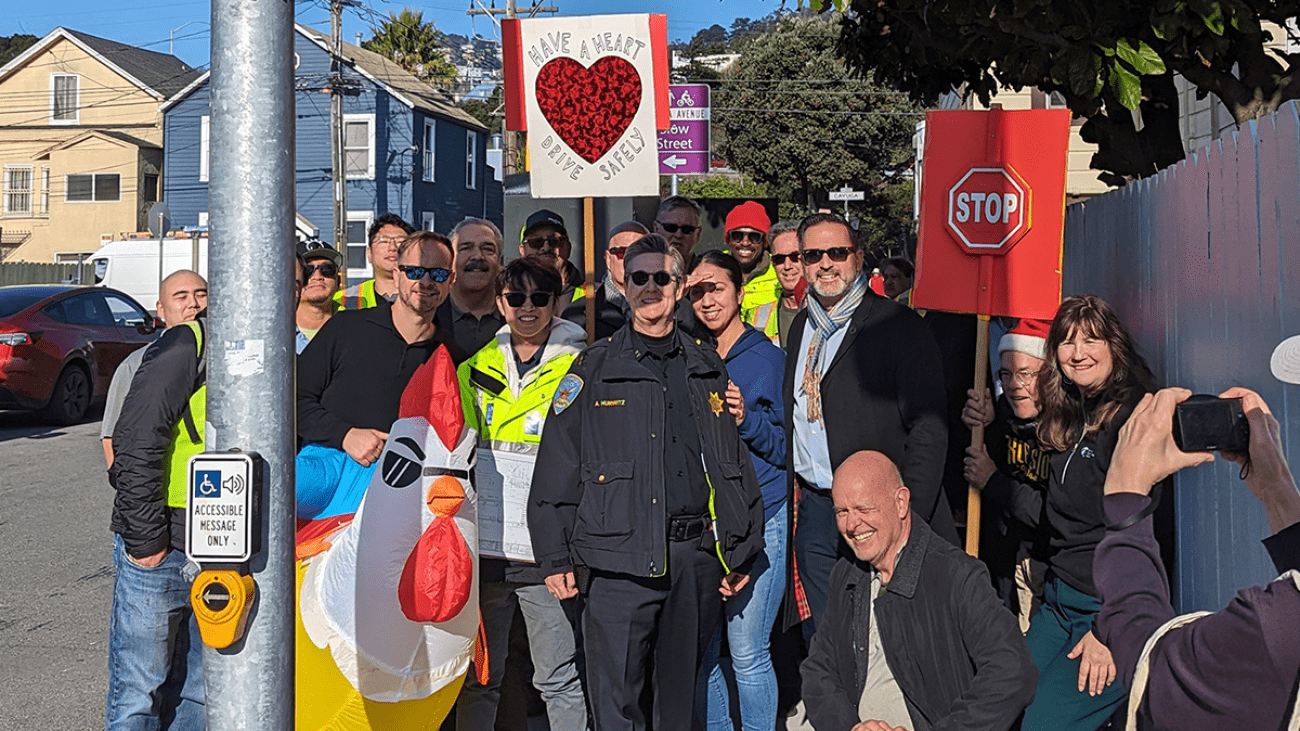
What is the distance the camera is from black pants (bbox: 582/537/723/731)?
184 inches

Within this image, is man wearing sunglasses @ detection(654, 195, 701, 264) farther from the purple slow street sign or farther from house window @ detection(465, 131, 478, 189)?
house window @ detection(465, 131, 478, 189)

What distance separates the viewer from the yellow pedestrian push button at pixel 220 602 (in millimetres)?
2838

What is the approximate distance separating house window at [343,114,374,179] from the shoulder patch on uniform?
126ft

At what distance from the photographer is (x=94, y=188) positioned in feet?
146

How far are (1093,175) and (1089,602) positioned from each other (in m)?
13.7

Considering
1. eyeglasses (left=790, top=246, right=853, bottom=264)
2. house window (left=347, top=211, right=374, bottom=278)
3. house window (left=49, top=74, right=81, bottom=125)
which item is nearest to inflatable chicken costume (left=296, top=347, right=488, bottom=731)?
eyeglasses (left=790, top=246, right=853, bottom=264)

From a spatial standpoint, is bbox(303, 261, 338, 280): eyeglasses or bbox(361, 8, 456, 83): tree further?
bbox(361, 8, 456, 83): tree

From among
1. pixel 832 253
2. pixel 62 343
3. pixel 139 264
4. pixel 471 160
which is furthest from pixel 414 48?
pixel 832 253

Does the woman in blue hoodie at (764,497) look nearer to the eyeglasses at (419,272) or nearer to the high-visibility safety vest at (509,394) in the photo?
the high-visibility safety vest at (509,394)

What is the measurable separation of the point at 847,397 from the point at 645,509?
1.07 m

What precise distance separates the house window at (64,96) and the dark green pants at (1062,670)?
49003mm

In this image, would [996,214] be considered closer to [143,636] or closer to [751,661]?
[751,661]

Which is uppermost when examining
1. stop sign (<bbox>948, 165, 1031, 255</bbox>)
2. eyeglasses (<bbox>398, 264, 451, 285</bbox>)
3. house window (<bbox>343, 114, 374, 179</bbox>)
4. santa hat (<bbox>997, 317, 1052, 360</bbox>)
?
house window (<bbox>343, 114, 374, 179</bbox>)

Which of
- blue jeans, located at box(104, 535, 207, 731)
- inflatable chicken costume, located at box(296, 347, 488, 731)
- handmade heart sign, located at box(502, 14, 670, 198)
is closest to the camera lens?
inflatable chicken costume, located at box(296, 347, 488, 731)
